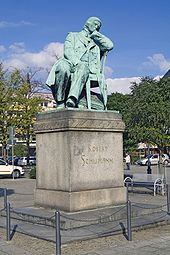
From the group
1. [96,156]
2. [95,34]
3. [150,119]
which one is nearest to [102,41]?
[95,34]

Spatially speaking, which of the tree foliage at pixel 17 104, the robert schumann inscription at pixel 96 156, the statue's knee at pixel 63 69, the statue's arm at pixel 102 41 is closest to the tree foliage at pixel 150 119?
the tree foliage at pixel 17 104

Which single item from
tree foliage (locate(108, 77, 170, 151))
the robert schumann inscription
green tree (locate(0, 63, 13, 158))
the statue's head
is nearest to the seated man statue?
the statue's head

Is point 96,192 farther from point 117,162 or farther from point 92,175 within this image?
point 117,162

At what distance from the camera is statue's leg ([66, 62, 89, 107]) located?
11.0 metres

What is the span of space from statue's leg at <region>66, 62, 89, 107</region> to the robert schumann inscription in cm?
126

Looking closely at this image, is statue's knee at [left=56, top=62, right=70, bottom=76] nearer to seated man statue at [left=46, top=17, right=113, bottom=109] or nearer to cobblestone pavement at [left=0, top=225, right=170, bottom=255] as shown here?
seated man statue at [left=46, top=17, right=113, bottom=109]

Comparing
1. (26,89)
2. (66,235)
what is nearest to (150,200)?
(66,235)

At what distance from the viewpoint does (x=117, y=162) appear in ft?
37.3

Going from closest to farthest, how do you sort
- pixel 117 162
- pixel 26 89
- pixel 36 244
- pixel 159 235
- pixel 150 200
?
1. pixel 36 244
2. pixel 159 235
3. pixel 117 162
4. pixel 150 200
5. pixel 26 89

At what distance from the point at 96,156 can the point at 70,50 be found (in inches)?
116

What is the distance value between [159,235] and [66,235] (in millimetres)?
2050

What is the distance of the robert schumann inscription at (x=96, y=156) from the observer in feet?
34.8

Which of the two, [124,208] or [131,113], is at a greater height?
[131,113]

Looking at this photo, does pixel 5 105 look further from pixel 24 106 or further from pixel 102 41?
pixel 102 41
